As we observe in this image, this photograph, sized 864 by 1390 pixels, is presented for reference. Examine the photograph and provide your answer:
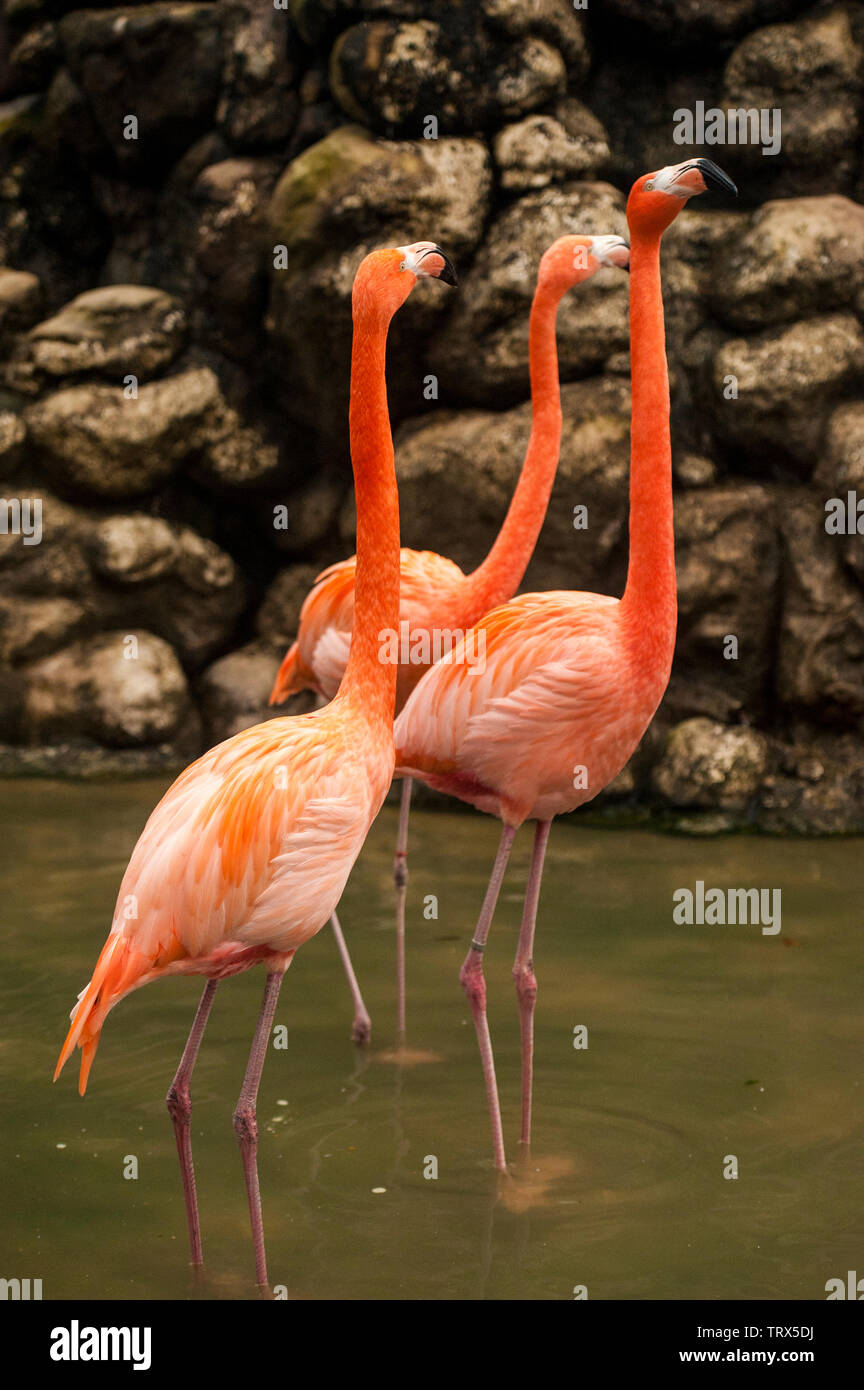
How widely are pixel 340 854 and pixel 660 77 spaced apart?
7.10 metres

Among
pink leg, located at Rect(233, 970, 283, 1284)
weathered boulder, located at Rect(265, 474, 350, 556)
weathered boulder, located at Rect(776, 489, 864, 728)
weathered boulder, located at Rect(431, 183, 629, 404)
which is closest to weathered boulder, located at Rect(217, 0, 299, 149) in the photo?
weathered boulder, located at Rect(431, 183, 629, 404)

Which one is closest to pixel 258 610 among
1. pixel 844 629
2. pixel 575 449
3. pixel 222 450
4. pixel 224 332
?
pixel 222 450

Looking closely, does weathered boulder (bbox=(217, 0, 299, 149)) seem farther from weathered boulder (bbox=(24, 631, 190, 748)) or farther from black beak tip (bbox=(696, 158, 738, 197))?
black beak tip (bbox=(696, 158, 738, 197))

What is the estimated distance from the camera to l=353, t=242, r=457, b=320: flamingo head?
3.53 m

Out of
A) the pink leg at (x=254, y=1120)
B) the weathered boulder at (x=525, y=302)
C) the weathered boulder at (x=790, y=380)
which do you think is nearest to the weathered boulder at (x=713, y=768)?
the weathered boulder at (x=790, y=380)

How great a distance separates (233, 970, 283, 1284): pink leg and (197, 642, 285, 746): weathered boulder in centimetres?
530

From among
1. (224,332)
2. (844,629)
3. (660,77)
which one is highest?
(660,77)

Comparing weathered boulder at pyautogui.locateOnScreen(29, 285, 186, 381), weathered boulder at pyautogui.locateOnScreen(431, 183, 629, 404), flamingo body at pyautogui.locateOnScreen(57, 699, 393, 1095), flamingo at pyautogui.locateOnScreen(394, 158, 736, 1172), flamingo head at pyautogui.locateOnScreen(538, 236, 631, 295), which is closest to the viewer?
flamingo body at pyautogui.locateOnScreen(57, 699, 393, 1095)

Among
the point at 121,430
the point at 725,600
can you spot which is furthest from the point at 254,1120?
the point at 121,430

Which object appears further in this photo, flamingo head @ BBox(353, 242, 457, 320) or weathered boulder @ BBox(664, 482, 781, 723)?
weathered boulder @ BBox(664, 482, 781, 723)

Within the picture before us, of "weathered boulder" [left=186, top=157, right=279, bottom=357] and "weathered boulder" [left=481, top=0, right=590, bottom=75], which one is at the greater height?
"weathered boulder" [left=481, top=0, right=590, bottom=75]

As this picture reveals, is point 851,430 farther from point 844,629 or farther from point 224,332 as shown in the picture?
point 224,332

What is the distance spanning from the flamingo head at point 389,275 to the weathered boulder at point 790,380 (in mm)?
4768

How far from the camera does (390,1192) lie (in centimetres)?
410
